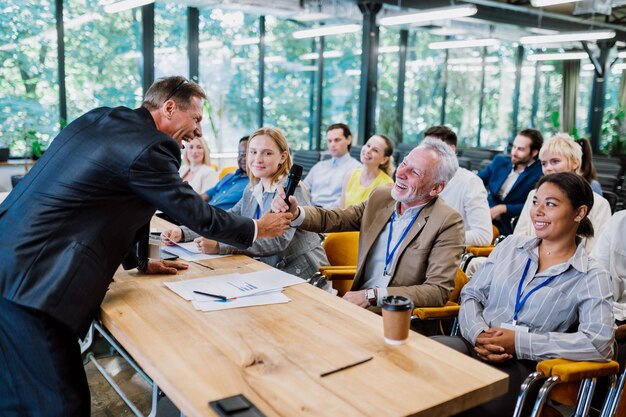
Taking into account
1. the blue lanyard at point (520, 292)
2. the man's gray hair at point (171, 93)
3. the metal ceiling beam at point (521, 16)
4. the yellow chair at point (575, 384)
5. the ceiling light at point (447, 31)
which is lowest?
the yellow chair at point (575, 384)

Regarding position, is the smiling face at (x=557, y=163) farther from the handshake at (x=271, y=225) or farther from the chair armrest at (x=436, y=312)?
the handshake at (x=271, y=225)

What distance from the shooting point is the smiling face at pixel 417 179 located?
101 inches

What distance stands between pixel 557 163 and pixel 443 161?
1674 mm

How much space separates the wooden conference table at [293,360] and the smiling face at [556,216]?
2.83 feet

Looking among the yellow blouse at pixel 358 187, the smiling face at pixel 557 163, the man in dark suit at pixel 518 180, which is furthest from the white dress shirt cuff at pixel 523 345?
the man in dark suit at pixel 518 180

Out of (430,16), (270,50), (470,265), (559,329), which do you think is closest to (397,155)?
(430,16)

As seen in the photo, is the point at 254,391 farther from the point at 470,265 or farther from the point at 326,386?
the point at 470,265

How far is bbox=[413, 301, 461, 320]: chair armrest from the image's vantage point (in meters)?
2.34

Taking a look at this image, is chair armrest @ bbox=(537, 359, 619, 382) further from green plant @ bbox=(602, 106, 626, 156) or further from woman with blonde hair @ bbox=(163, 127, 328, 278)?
green plant @ bbox=(602, 106, 626, 156)

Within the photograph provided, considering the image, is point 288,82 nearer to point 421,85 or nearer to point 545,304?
point 421,85

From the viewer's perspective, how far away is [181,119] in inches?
85.4

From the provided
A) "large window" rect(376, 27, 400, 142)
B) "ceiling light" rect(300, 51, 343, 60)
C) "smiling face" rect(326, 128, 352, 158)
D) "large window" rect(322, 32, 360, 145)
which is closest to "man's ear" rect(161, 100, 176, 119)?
"smiling face" rect(326, 128, 352, 158)

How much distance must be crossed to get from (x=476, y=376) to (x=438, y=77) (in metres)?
12.9

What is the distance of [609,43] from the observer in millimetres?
14219
